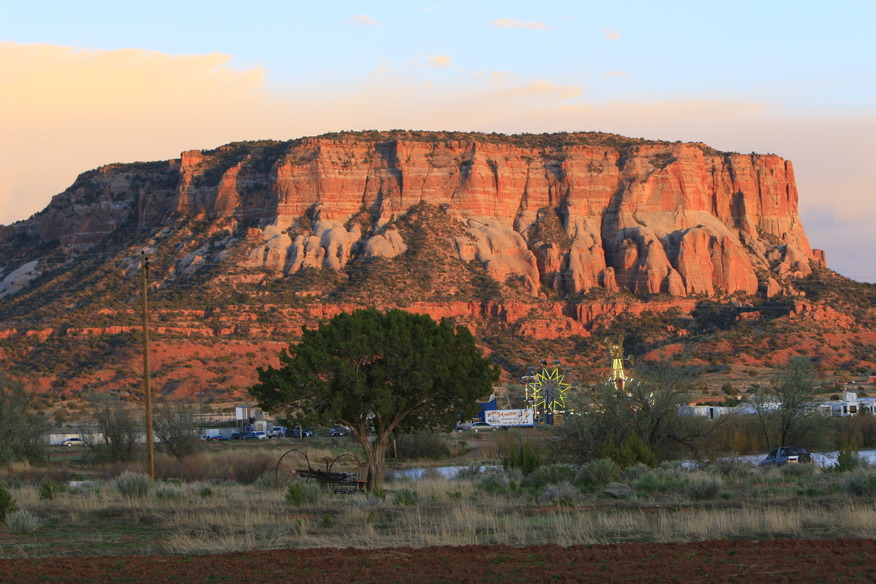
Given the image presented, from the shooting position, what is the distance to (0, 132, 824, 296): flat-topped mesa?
114m

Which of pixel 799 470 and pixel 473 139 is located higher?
pixel 473 139

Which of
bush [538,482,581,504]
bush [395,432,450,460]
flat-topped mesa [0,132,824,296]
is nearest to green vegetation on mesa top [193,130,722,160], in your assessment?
flat-topped mesa [0,132,824,296]

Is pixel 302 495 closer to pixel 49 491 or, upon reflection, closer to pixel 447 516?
pixel 447 516

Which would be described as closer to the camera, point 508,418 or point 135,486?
point 135,486

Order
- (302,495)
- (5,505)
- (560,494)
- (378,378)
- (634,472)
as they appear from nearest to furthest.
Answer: (5,505) → (560,494) → (302,495) → (634,472) → (378,378)

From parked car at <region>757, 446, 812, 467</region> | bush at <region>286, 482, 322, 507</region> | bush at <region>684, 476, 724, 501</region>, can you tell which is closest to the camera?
bush at <region>684, 476, 724, 501</region>

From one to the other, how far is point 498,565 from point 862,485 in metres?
10.3

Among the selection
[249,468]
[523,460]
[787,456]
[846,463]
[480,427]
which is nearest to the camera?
[846,463]

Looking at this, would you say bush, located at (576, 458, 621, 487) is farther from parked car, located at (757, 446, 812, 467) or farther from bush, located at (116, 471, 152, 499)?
parked car, located at (757, 446, 812, 467)

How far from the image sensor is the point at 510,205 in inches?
4911

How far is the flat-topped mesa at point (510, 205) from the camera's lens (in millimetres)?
114188

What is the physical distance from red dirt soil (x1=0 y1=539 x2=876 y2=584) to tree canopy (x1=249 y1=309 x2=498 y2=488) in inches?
522

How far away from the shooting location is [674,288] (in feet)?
368

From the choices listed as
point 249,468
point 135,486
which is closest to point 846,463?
Answer: point 135,486
